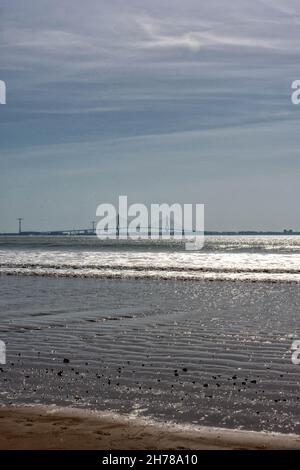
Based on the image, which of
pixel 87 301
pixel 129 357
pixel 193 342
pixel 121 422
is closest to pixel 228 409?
pixel 121 422

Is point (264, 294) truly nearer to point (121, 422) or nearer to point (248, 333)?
point (248, 333)

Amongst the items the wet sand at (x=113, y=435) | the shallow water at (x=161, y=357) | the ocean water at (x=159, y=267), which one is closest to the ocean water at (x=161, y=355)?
the shallow water at (x=161, y=357)

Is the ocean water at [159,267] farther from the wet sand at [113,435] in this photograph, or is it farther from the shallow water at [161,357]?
the wet sand at [113,435]

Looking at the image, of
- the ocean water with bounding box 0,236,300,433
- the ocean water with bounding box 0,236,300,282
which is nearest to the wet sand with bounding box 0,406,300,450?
the ocean water with bounding box 0,236,300,433

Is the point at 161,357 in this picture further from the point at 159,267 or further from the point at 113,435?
the point at 159,267

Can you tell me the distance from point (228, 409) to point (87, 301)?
72.2 ft

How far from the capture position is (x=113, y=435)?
35.6 feet

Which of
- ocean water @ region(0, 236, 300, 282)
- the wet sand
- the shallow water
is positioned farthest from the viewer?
ocean water @ region(0, 236, 300, 282)

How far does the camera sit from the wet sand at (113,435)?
408 inches

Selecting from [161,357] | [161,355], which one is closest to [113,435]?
[161,357]

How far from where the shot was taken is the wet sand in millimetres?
10352

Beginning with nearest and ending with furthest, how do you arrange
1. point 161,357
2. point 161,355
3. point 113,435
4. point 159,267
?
point 113,435 < point 161,357 < point 161,355 < point 159,267

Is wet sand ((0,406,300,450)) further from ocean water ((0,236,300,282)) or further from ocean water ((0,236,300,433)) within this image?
ocean water ((0,236,300,282))

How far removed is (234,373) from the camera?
52.8 ft
